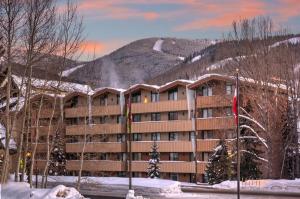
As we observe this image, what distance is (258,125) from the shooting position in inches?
1956

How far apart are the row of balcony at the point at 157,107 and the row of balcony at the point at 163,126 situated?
60.4 inches

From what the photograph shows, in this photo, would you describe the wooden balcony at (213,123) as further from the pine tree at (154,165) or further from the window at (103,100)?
the window at (103,100)

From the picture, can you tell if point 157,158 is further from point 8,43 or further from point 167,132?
point 8,43

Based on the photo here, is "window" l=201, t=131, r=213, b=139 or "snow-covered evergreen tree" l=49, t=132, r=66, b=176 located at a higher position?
"window" l=201, t=131, r=213, b=139

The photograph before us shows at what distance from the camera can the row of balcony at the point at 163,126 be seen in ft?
208

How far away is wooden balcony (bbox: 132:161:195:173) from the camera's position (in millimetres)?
66188

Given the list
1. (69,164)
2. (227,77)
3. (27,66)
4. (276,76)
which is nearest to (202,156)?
(227,77)

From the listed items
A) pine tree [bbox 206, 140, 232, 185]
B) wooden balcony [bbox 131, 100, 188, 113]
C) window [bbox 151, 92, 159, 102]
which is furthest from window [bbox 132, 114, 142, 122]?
pine tree [bbox 206, 140, 232, 185]

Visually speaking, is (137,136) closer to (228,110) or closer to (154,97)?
(154,97)

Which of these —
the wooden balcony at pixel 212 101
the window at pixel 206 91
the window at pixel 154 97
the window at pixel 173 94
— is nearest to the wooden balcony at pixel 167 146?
the wooden balcony at pixel 212 101

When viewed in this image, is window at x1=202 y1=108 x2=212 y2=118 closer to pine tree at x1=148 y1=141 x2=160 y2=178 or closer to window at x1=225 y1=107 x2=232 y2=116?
window at x1=225 y1=107 x2=232 y2=116

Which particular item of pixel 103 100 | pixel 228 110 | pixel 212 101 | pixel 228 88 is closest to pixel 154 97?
pixel 103 100

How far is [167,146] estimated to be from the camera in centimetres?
6900

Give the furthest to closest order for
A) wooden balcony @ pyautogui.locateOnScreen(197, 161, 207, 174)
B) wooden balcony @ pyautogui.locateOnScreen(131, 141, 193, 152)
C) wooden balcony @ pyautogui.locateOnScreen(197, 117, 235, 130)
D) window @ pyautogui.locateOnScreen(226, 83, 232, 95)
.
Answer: wooden balcony @ pyautogui.locateOnScreen(131, 141, 193, 152) < wooden balcony @ pyautogui.locateOnScreen(197, 161, 207, 174) < window @ pyautogui.locateOnScreen(226, 83, 232, 95) < wooden balcony @ pyautogui.locateOnScreen(197, 117, 235, 130)
